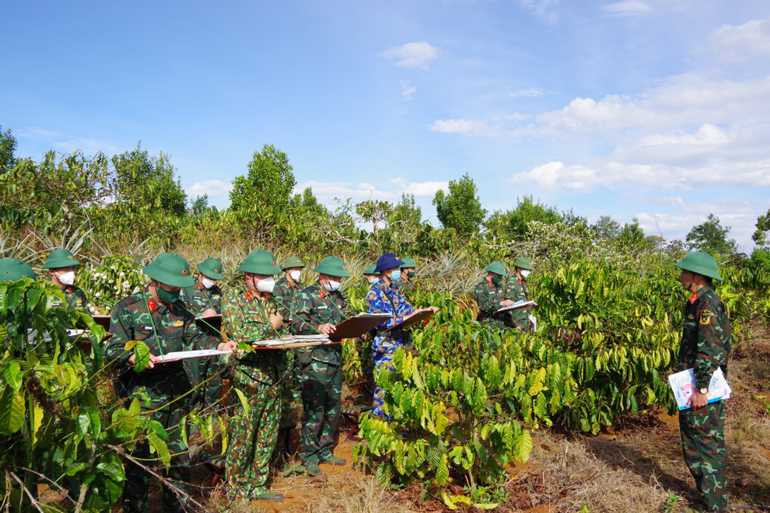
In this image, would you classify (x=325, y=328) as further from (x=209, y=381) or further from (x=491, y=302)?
(x=491, y=302)

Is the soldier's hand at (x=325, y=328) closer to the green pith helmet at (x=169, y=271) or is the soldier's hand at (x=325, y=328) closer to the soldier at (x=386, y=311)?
the soldier at (x=386, y=311)

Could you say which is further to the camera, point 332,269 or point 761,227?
point 761,227

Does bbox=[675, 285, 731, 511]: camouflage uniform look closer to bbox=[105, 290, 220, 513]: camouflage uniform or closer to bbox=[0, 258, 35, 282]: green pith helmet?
bbox=[105, 290, 220, 513]: camouflage uniform

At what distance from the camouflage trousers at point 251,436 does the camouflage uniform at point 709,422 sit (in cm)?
306

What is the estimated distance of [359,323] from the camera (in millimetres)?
3537

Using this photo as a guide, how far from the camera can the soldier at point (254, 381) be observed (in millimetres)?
3662

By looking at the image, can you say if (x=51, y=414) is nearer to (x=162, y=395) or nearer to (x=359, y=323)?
(x=162, y=395)

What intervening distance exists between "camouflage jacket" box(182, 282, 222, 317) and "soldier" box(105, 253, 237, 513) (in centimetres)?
201

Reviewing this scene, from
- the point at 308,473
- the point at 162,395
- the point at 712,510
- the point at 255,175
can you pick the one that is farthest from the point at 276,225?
the point at 255,175

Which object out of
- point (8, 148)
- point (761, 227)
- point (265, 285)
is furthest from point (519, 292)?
point (8, 148)

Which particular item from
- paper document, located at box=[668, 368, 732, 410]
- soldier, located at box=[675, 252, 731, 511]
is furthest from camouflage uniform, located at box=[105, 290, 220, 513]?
soldier, located at box=[675, 252, 731, 511]

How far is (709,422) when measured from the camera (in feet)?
11.6

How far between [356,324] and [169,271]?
1.30 metres

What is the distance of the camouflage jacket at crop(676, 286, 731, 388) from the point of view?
3.50 meters
